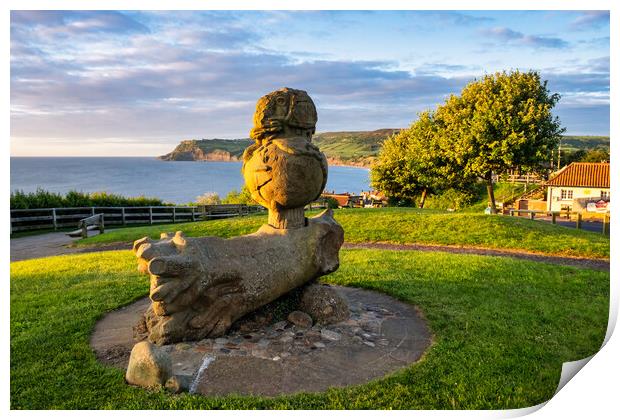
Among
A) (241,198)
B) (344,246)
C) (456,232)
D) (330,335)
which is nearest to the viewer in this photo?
(330,335)

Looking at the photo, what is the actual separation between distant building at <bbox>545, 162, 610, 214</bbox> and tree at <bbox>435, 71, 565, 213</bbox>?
988 centimetres

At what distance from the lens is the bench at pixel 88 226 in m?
17.6

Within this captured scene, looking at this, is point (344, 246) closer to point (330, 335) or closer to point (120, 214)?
point (330, 335)

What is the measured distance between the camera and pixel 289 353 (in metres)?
5.27

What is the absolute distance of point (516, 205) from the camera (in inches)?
1314

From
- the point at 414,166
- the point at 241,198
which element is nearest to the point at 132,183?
the point at 241,198

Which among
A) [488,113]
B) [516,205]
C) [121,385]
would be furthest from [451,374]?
[516,205]

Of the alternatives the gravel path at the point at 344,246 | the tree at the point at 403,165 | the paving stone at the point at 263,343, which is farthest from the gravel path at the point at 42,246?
the tree at the point at 403,165

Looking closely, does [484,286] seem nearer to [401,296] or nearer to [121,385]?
[401,296]

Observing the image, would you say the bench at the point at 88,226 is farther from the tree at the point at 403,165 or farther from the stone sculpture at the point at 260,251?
the tree at the point at 403,165

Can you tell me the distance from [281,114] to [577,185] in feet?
98.2

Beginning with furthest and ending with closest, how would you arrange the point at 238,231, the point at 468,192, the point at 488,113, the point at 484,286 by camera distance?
the point at 468,192 < the point at 488,113 < the point at 238,231 < the point at 484,286

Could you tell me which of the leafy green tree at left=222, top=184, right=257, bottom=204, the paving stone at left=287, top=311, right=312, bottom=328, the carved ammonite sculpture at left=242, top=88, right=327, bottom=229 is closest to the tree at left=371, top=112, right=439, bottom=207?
the leafy green tree at left=222, top=184, right=257, bottom=204

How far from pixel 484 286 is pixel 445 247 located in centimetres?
584
